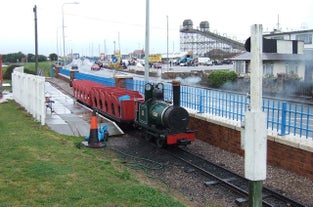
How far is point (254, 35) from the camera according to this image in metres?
4.27

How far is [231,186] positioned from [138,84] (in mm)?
11192

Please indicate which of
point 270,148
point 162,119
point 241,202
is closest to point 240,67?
point 162,119

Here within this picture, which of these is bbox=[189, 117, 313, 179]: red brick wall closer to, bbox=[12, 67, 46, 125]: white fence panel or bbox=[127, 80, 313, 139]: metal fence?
bbox=[127, 80, 313, 139]: metal fence

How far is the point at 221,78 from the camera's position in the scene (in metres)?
35.2

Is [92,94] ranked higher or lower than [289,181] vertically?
higher

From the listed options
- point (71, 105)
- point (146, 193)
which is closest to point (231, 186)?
point (146, 193)

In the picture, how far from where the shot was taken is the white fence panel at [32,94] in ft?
48.3

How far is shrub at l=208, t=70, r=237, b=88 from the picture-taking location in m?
34.7

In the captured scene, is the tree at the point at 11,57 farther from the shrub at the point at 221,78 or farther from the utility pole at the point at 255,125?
the utility pole at the point at 255,125

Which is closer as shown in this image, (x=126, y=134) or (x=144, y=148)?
(x=144, y=148)

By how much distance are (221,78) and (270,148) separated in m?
25.5

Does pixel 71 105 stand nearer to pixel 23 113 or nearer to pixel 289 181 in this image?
pixel 23 113

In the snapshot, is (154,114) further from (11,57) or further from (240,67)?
(11,57)

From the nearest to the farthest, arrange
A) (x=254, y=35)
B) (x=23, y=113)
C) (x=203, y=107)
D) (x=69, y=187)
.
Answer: (x=254, y=35) → (x=69, y=187) → (x=203, y=107) → (x=23, y=113)
